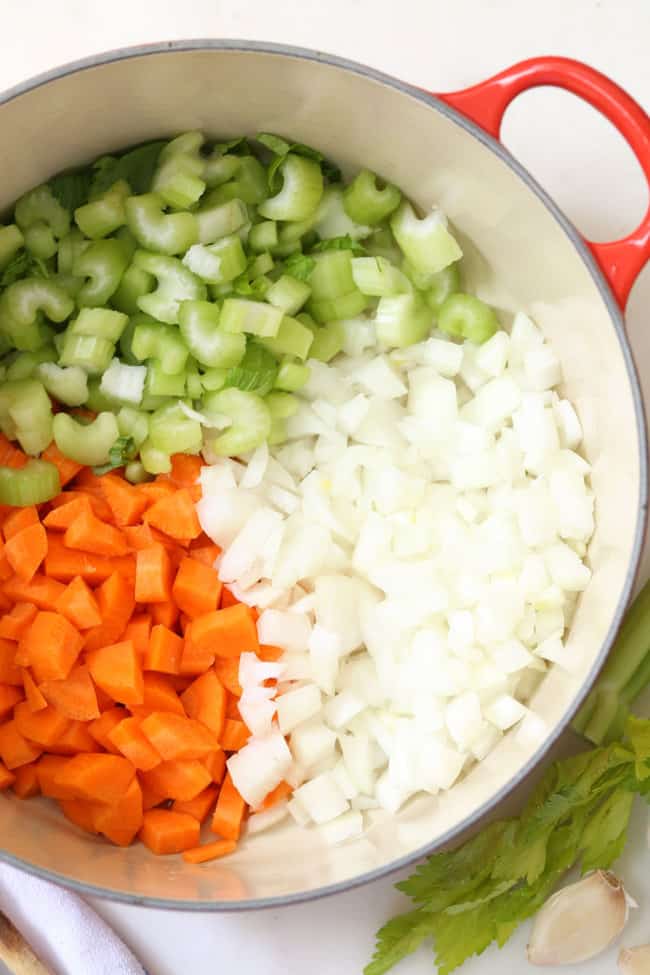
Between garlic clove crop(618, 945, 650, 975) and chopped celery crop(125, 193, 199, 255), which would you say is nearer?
chopped celery crop(125, 193, 199, 255)

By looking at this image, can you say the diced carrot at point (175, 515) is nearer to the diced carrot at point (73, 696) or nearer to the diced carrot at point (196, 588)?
the diced carrot at point (196, 588)

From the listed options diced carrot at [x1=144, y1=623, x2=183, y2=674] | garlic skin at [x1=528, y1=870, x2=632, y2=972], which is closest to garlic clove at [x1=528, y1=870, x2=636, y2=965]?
garlic skin at [x1=528, y1=870, x2=632, y2=972]

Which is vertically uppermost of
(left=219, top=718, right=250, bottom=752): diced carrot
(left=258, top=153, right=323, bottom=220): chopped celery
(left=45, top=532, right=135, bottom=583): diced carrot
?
(left=258, top=153, right=323, bottom=220): chopped celery

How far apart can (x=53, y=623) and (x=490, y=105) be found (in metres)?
0.80

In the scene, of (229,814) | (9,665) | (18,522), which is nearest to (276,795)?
(229,814)

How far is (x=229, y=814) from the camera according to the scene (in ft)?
4.72

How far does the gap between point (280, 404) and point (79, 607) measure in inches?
14.3

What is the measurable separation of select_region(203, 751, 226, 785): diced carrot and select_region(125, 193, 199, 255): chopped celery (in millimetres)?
645

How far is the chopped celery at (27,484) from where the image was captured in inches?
56.1

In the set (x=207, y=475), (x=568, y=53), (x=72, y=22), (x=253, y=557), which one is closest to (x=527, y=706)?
(x=253, y=557)

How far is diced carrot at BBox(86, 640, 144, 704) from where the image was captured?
1.41m

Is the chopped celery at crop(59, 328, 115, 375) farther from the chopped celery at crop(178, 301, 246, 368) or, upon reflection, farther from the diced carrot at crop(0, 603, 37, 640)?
the diced carrot at crop(0, 603, 37, 640)

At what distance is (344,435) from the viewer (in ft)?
4.93

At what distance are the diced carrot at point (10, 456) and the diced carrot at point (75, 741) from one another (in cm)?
34
